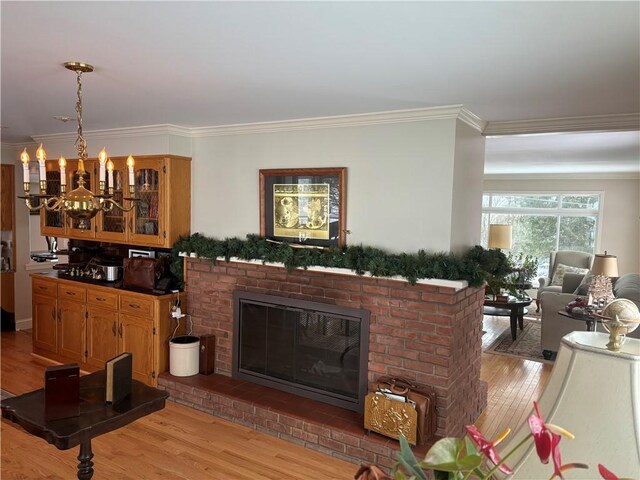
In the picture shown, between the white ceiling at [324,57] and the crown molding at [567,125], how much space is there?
0.27 ft

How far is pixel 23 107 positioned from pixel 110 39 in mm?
1945

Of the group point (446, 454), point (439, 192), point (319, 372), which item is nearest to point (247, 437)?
point (319, 372)

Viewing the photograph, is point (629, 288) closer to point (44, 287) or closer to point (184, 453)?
point (184, 453)

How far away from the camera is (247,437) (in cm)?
349

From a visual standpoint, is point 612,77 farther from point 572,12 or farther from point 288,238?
point 288,238

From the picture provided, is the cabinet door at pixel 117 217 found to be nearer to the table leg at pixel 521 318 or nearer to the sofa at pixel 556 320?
the sofa at pixel 556 320

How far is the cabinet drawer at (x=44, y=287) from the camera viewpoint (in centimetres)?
482

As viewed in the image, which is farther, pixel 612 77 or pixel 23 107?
pixel 23 107

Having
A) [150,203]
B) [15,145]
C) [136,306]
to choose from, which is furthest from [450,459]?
[15,145]

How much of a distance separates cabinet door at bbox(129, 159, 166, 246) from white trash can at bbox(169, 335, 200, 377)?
900 mm

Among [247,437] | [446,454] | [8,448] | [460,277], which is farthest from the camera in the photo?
[247,437]

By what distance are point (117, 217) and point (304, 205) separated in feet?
6.63

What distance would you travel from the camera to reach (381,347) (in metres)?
3.30

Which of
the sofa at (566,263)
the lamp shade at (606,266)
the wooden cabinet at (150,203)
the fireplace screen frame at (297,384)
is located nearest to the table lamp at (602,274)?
the lamp shade at (606,266)
